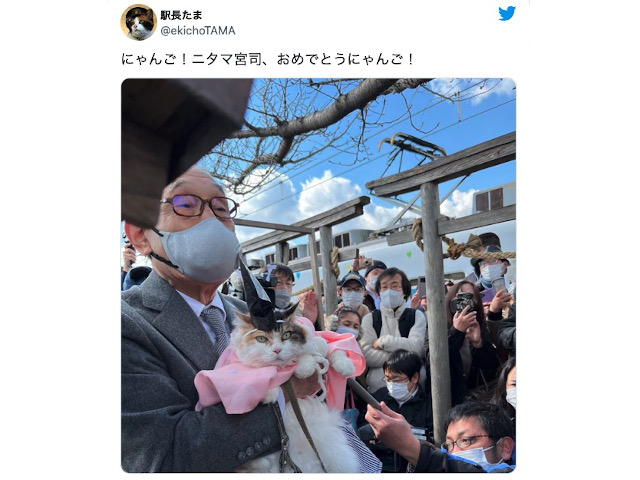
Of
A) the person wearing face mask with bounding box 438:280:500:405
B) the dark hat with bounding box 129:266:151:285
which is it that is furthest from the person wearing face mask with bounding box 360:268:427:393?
the dark hat with bounding box 129:266:151:285

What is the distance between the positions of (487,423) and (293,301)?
0.80 meters

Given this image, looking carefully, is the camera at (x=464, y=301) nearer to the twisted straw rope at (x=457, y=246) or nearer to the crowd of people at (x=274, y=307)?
the crowd of people at (x=274, y=307)

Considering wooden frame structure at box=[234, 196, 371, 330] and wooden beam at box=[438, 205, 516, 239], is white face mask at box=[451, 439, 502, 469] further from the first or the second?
wooden beam at box=[438, 205, 516, 239]

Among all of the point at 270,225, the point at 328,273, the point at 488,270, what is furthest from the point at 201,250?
the point at 488,270

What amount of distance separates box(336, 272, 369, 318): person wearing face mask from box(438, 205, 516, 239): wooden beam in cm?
38

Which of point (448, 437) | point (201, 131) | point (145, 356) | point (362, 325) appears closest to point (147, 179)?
point (201, 131)

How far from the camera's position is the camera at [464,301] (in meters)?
1.87

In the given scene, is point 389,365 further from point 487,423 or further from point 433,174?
point 433,174

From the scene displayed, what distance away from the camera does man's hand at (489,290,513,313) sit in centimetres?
181

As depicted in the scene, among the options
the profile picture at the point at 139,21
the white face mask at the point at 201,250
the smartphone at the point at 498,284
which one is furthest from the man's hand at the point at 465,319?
the profile picture at the point at 139,21

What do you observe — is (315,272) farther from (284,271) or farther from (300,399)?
(300,399)

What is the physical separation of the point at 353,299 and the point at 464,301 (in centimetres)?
44

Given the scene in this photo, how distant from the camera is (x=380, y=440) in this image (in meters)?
1.67

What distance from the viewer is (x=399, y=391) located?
5.88 ft
